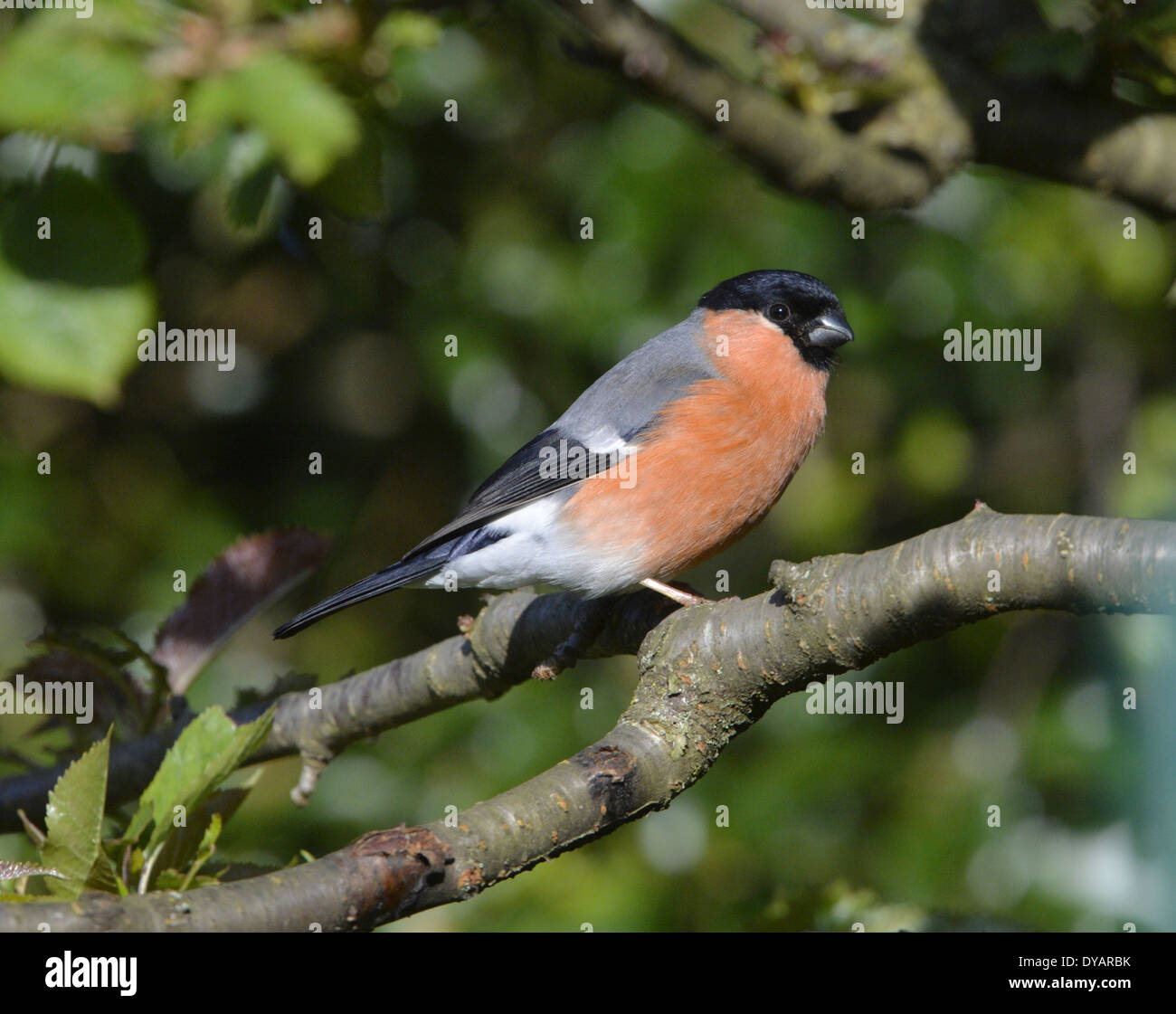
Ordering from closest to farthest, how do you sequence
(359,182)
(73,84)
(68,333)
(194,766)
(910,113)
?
(194,766) < (73,84) < (68,333) < (359,182) < (910,113)

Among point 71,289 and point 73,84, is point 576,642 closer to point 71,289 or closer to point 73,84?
point 71,289

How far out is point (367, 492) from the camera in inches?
198

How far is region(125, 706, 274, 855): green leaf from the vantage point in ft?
6.01

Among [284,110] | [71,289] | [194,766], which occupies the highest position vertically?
[284,110]

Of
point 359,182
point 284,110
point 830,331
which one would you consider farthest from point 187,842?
point 830,331

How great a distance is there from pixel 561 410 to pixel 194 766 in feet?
9.31

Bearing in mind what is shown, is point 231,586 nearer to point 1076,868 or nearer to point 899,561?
point 899,561

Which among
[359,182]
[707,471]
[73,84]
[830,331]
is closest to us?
[73,84]

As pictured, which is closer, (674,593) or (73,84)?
(73,84)

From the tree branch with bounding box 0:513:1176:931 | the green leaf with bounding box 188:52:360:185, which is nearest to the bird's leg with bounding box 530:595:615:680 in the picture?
the tree branch with bounding box 0:513:1176:931

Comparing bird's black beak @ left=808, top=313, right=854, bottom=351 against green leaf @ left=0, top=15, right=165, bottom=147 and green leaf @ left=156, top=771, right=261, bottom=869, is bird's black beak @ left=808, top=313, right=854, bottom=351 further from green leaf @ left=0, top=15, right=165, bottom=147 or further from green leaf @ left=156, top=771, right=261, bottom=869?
green leaf @ left=156, top=771, right=261, bottom=869

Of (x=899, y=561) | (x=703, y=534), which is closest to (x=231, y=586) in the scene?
(x=703, y=534)

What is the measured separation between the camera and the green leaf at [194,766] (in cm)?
183

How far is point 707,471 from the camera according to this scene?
3381mm
